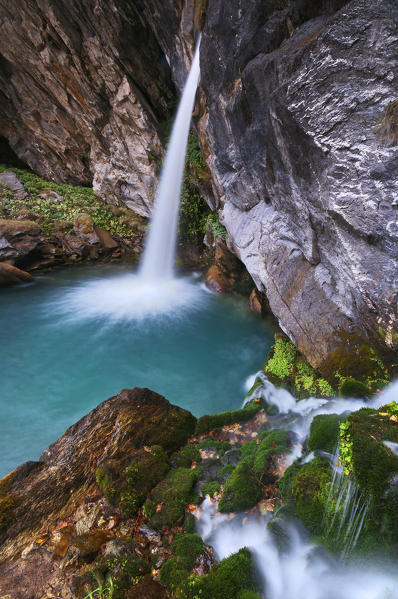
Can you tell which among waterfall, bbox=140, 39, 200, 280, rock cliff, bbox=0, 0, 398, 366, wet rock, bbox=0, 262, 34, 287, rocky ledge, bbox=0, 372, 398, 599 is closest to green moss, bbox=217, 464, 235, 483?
rocky ledge, bbox=0, 372, 398, 599

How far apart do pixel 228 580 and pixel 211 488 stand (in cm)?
94

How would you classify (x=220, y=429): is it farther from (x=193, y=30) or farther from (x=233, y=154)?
(x=193, y=30)

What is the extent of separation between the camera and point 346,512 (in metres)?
2.31

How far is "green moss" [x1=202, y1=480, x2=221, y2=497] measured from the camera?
2994mm

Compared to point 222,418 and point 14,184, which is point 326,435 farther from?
point 14,184

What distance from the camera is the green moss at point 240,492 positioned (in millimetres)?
2822

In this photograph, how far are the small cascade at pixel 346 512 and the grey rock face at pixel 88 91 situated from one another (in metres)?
14.3

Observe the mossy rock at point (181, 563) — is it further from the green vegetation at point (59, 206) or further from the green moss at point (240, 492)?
the green vegetation at point (59, 206)

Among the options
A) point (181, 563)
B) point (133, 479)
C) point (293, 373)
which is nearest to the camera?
point (181, 563)

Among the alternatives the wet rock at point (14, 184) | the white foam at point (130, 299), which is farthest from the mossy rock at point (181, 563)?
the wet rock at point (14, 184)

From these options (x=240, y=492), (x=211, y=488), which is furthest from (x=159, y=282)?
(x=240, y=492)

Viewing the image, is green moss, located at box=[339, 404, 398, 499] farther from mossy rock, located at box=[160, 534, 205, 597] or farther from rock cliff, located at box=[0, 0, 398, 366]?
rock cliff, located at box=[0, 0, 398, 366]

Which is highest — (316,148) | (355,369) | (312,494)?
(316,148)

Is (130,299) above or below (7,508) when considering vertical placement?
above
